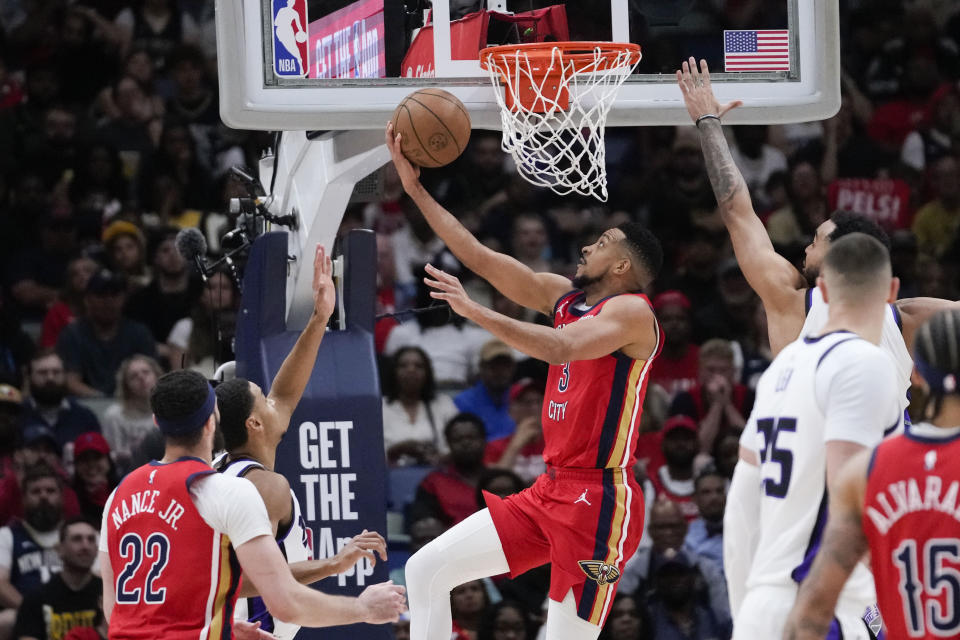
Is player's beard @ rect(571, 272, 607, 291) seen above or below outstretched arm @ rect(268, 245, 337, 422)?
above

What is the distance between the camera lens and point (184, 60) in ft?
37.7

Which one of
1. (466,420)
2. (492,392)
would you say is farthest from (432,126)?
(492,392)

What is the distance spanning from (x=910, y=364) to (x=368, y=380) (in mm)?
2566

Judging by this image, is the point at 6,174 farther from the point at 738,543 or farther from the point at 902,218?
the point at 738,543

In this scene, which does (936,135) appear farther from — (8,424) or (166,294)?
(8,424)

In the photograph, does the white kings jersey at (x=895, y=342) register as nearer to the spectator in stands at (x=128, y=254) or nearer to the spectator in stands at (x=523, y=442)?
the spectator in stands at (x=523, y=442)

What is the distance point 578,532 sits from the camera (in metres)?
6.14

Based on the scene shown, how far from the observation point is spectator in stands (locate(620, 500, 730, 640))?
341 inches

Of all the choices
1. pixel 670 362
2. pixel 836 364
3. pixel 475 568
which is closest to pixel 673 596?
pixel 670 362

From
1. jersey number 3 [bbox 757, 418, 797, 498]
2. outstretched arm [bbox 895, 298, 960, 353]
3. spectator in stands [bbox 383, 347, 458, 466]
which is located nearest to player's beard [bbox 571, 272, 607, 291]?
outstretched arm [bbox 895, 298, 960, 353]

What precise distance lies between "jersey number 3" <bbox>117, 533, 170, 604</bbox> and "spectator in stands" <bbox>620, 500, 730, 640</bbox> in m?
4.53

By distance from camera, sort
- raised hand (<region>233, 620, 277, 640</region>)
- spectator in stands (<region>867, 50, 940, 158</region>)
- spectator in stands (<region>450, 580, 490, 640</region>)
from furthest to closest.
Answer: spectator in stands (<region>867, 50, 940, 158</region>), spectator in stands (<region>450, 580, 490, 640</region>), raised hand (<region>233, 620, 277, 640</region>)

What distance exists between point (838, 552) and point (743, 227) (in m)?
2.21

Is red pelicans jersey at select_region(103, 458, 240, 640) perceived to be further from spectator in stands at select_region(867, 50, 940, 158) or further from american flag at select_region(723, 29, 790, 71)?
spectator in stands at select_region(867, 50, 940, 158)
